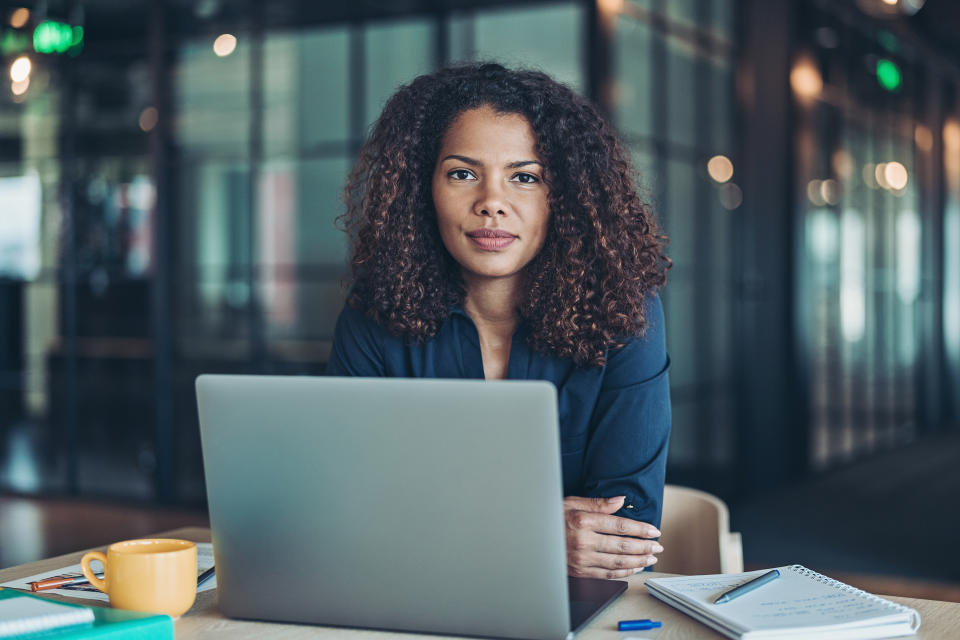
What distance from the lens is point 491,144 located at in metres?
1.60

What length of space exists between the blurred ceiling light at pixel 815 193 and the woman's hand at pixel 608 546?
15.9 ft

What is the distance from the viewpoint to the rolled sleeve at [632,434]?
1.51m

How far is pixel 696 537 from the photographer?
1687 millimetres

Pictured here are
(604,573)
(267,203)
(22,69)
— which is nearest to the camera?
(604,573)

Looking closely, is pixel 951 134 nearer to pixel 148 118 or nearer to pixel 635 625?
pixel 148 118

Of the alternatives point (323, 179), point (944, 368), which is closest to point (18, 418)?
point (323, 179)

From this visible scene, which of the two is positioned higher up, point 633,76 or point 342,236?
point 633,76

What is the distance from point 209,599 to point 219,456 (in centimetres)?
24

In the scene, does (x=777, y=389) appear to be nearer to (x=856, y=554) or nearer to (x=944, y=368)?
(x=856, y=554)

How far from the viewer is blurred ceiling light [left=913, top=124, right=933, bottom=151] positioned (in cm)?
796

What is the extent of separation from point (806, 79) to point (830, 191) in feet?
2.80

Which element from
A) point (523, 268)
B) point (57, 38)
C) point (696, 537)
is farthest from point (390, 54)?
point (696, 537)

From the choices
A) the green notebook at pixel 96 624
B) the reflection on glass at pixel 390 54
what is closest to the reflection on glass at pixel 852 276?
the reflection on glass at pixel 390 54

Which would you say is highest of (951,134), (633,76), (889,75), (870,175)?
(889,75)
